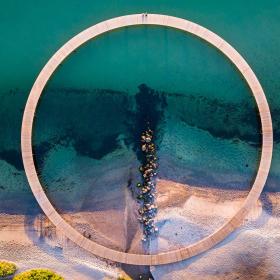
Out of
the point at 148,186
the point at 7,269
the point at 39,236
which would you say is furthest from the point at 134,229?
the point at 7,269

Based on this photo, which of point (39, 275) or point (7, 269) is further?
point (7, 269)

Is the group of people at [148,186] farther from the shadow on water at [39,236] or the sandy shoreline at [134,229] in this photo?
the shadow on water at [39,236]

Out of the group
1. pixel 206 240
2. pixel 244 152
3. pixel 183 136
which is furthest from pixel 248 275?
pixel 183 136

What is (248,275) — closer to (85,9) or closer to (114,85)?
(114,85)

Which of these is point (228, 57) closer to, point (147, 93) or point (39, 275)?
point (147, 93)

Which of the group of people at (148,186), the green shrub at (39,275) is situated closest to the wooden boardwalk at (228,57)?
the group of people at (148,186)

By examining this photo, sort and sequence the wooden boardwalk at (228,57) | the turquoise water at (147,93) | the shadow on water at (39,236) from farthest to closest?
the turquoise water at (147,93), the shadow on water at (39,236), the wooden boardwalk at (228,57)

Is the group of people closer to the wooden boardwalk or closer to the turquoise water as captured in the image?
the turquoise water
